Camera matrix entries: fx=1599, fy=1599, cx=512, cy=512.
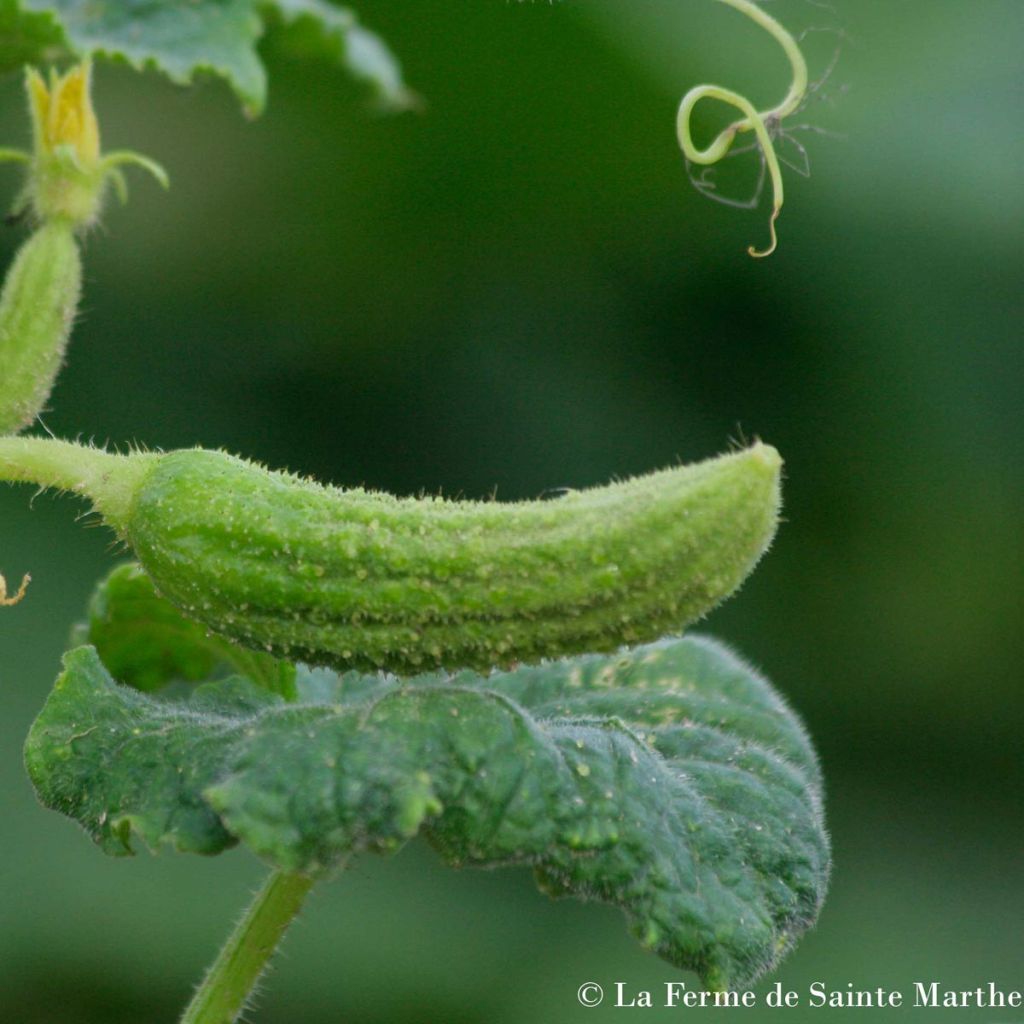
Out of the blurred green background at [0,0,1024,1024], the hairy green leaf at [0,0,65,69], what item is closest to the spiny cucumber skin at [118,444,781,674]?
the hairy green leaf at [0,0,65,69]

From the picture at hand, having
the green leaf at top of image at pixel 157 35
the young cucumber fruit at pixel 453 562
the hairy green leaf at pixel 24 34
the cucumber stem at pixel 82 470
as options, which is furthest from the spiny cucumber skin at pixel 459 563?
the hairy green leaf at pixel 24 34

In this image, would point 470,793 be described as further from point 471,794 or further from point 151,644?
point 151,644

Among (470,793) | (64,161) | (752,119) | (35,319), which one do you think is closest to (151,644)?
(35,319)

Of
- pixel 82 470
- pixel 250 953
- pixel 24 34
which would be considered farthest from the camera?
pixel 24 34

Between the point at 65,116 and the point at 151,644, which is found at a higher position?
the point at 65,116

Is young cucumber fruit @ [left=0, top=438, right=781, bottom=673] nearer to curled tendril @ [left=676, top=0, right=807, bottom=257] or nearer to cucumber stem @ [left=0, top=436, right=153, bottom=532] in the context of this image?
cucumber stem @ [left=0, top=436, right=153, bottom=532]

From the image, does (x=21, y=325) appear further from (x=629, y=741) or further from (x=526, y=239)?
(x=526, y=239)

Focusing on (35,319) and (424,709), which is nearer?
(424,709)

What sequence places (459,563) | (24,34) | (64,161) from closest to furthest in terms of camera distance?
(459,563) → (24,34) → (64,161)
